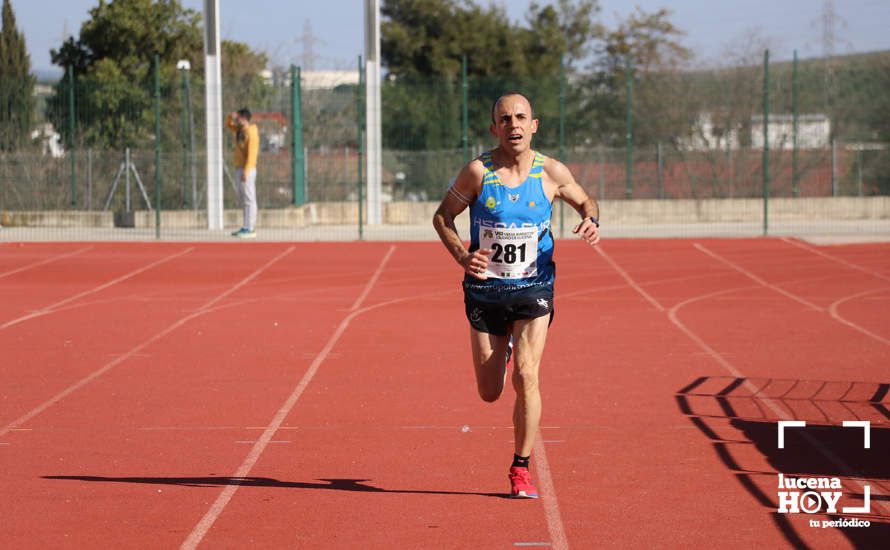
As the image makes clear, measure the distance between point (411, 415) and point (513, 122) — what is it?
2.96 m

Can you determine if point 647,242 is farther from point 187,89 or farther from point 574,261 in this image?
point 187,89

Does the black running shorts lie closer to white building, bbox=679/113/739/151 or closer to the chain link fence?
the chain link fence

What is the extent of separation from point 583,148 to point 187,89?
9.12 metres

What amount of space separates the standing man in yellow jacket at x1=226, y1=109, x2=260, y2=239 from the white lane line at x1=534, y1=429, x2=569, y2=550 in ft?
50.6

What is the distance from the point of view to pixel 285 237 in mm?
24625

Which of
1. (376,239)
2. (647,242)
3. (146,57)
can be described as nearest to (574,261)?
(647,242)

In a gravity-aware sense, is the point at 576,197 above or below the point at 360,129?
below

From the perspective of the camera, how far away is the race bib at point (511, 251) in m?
6.82

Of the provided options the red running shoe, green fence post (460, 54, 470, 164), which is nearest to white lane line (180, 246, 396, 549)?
the red running shoe

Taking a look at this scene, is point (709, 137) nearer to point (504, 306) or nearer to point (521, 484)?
point (504, 306)

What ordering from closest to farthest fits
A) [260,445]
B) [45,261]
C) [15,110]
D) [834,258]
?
[260,445]
[45,261]
[834,258]
[15,110]

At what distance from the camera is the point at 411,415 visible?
9.10 metres

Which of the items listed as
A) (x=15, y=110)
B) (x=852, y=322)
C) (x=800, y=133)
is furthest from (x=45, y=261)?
(x=800, y=133)

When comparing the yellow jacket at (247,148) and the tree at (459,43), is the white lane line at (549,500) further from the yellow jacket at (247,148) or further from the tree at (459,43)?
the tree at (459,43)
